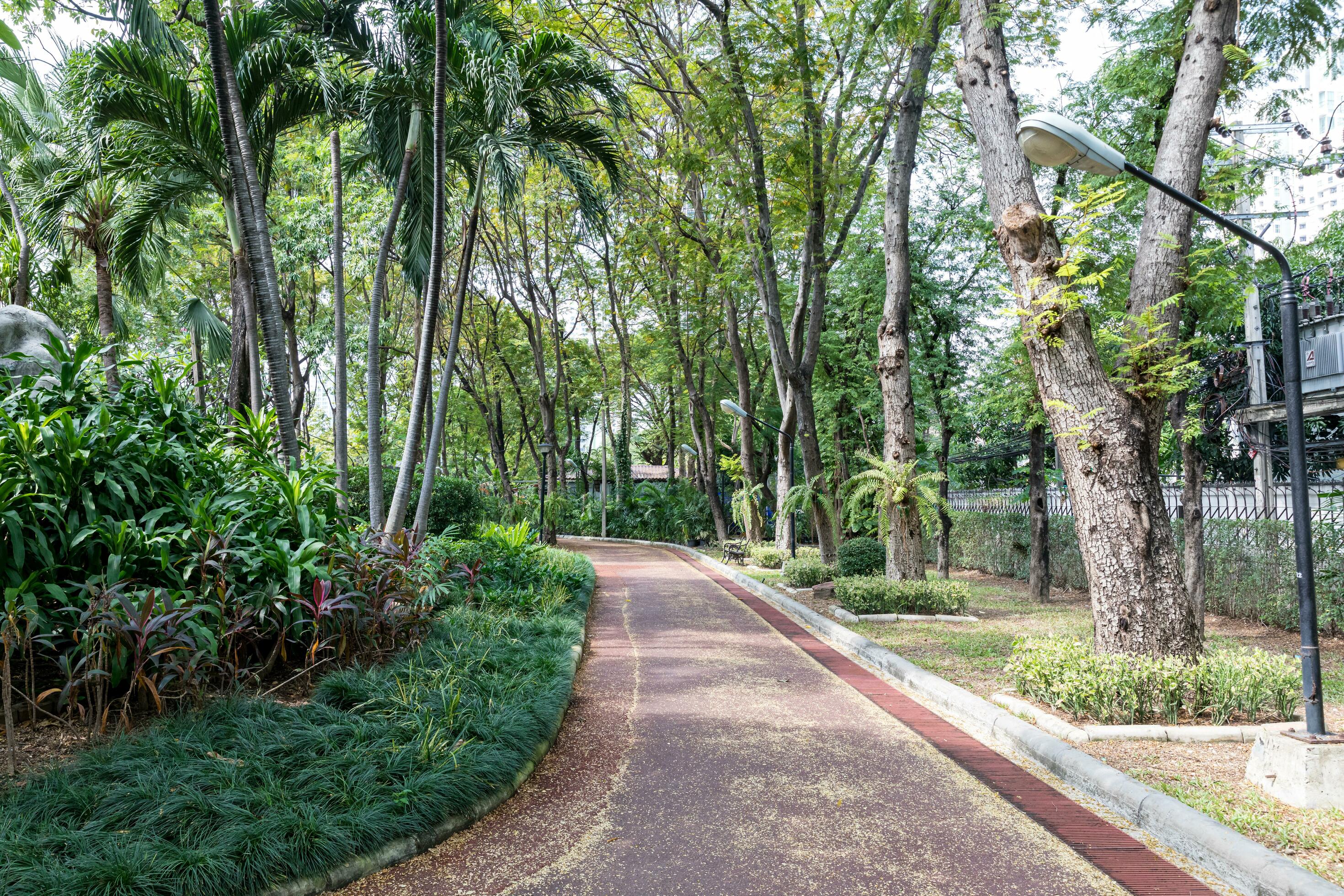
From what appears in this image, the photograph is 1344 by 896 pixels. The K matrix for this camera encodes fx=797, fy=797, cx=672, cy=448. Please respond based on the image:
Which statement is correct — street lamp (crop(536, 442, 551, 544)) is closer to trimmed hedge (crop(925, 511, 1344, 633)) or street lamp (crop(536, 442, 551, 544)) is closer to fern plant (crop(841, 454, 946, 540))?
fern plant (crop(841, 454, 946, 540))

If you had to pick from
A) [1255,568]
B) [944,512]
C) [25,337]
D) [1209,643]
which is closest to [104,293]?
[25,337]

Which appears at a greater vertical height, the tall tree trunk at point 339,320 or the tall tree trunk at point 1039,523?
A: the tall tree trunk at point 339,320

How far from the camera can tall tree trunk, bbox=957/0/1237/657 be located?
6074mm

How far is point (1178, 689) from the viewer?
5469 millimetres

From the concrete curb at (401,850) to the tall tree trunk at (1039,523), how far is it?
1086cm

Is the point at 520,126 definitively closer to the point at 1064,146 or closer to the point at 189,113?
the point at 189,113

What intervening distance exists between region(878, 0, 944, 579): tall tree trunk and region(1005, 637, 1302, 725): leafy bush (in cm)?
562

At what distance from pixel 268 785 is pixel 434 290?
6.51 meters

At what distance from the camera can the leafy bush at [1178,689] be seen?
5.40 metres

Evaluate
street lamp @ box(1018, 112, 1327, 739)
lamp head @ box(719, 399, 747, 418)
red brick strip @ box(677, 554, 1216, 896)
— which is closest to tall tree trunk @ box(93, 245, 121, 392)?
lamp head @ box(719, 399, 747, 418)

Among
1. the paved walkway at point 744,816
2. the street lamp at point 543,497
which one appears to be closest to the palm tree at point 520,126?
the paved walkway at point 744,816

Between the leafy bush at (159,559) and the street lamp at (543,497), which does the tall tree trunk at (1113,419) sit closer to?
the leafy bush at (159,559)

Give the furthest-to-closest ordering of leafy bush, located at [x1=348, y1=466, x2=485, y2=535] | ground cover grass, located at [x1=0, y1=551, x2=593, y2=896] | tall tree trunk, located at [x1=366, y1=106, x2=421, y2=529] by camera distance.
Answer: leafy bush, located at [x1=348, y1=466, x2=485, y2=535] < tall tree trunk, located at [x1=366, y1=106, x2=421, y2=529] < ground cover grass, located at [x1=0, y1=551, x2=593, y2=896]

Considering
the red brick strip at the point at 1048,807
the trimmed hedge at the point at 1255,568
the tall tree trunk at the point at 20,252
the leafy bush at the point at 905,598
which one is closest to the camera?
the red brick strip at the point at 1048,807
